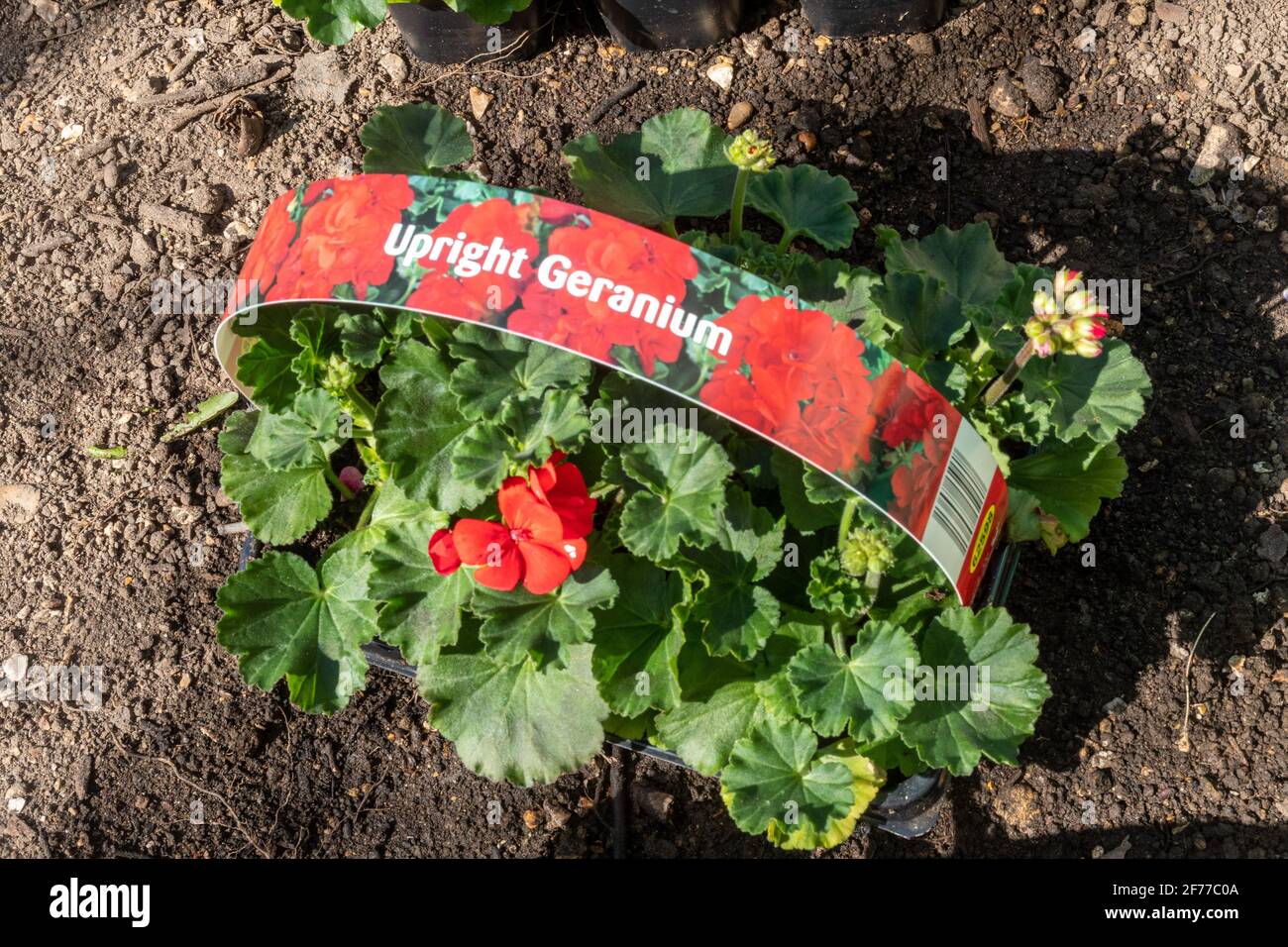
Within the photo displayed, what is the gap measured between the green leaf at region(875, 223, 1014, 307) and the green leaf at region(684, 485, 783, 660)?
0.73m

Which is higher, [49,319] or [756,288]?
[49,319]

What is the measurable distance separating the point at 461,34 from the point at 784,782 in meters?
2.40

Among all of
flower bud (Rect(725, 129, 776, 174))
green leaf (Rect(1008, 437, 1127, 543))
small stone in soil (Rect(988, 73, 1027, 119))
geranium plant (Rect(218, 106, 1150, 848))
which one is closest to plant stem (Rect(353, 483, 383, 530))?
geranium plant (Rect(218, 106, 1150, 848))

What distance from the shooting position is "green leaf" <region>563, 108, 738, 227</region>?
2.69m

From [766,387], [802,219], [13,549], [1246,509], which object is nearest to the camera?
[766,387]

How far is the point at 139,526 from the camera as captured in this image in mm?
3193

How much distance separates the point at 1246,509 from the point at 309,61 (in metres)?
2.98

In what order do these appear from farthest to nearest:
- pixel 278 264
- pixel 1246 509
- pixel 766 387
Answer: pixel 1246 509 → pixel 278 264 → pixel 766 387

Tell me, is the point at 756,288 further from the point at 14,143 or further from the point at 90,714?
the point at 14,143

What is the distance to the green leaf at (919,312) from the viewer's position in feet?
7.89

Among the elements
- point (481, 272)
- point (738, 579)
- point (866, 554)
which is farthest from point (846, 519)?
point (481, 272)

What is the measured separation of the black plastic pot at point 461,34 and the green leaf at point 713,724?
2096mm

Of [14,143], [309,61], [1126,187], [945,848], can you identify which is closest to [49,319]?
[14,143]

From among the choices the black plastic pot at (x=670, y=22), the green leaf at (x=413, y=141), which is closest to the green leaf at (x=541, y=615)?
the green leaf at (x=413, y=141)
